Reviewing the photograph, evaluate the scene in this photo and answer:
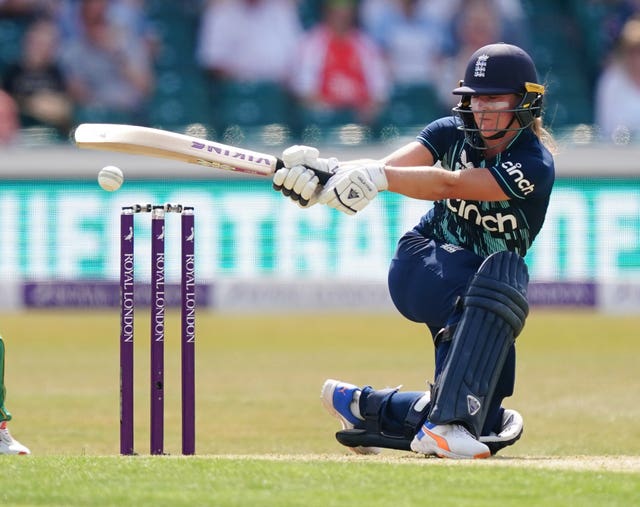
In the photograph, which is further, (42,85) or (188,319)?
(42,85)

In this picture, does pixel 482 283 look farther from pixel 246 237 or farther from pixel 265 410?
pixel 246 237

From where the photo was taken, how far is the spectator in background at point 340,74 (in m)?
14.1

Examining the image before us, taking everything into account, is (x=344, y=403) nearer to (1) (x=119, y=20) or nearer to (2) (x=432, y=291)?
(2) (x=432, y=291)

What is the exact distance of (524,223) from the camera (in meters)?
4.85

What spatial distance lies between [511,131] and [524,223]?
0.32 meters

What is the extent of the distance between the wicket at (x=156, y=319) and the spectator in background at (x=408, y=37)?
1002 cm

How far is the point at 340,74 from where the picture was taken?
557 inches

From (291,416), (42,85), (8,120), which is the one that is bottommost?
(291,416)

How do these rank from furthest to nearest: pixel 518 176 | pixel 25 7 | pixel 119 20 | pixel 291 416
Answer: pixel 25 7 < pixel 119 20 < pixel 291 416 < pixel 518 176

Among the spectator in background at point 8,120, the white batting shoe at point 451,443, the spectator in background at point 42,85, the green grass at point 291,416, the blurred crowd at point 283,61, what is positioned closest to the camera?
the green grass at point 291,416

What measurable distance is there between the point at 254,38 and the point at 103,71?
5.14ft

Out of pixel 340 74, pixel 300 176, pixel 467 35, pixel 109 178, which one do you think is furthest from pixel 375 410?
pixel 467 35

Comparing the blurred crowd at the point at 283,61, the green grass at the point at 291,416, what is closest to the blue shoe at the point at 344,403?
the green grass at the point at 291,416

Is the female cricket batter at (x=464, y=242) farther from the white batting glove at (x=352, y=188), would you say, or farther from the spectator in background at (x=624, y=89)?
the spectator in background at (x=624, y=89)
